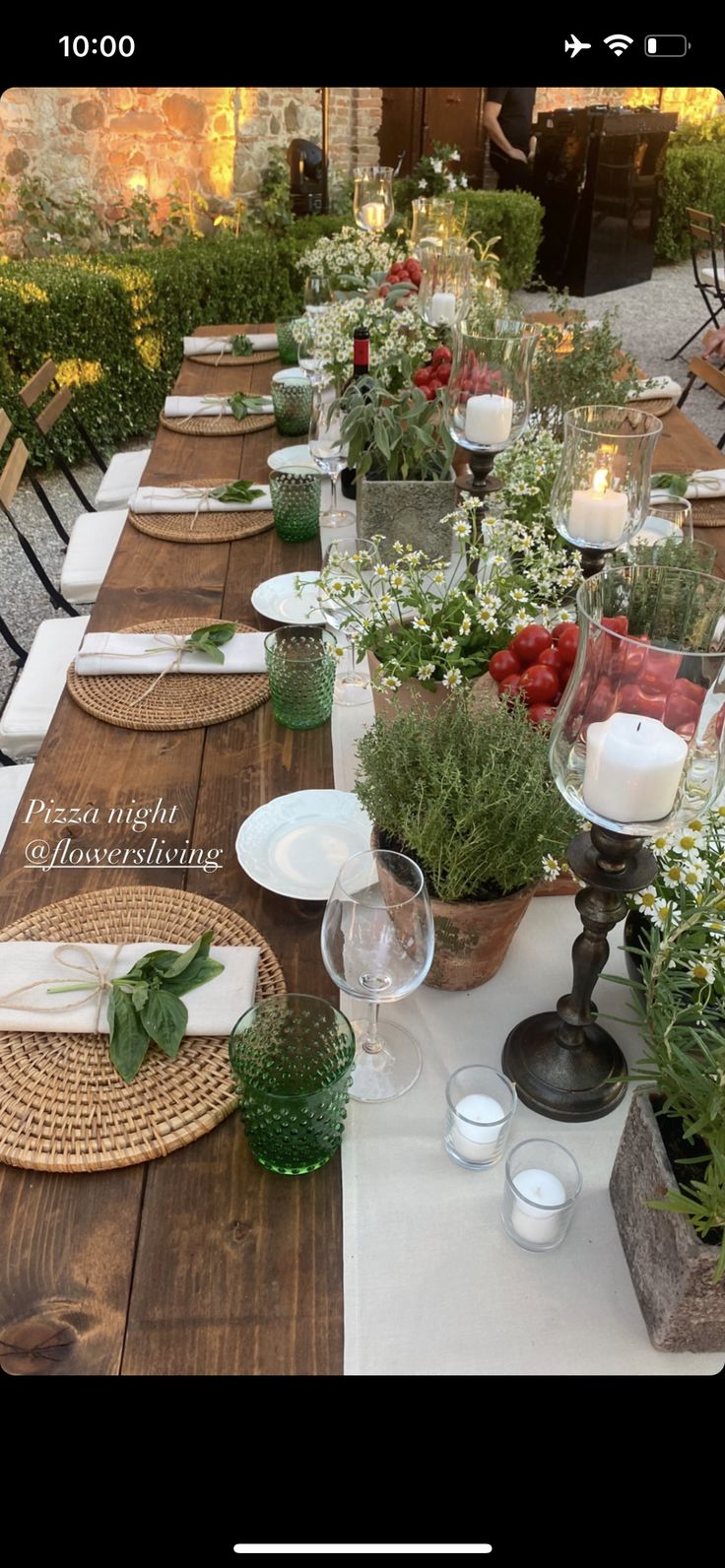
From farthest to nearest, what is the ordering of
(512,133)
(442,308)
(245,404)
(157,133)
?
1. (512,133)
2. (157,133)
3. (245,404)
4. (442,308)

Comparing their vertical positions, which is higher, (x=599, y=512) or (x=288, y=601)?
(x=599, y=512)

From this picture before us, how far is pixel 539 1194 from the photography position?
0.77 m

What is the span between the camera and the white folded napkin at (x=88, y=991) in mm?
908

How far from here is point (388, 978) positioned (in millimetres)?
847

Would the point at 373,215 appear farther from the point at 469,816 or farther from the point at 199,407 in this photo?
the point at 469,816

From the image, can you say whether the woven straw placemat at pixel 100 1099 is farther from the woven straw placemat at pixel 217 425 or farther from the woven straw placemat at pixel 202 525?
the woven straw placemat at pixel 217 425

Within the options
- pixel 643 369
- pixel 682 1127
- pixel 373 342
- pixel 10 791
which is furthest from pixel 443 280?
pixel 643 369

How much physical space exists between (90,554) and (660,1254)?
202cm

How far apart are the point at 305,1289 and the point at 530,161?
7.26 metres

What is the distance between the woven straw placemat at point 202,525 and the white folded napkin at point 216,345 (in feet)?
3.39

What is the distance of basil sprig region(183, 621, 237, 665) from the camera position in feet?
4.67
